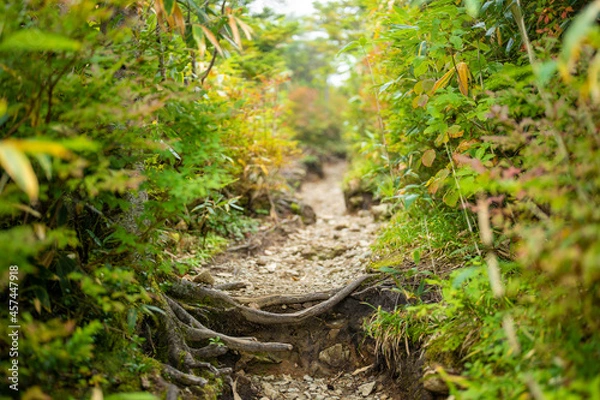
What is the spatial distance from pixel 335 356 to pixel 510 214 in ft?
4.74

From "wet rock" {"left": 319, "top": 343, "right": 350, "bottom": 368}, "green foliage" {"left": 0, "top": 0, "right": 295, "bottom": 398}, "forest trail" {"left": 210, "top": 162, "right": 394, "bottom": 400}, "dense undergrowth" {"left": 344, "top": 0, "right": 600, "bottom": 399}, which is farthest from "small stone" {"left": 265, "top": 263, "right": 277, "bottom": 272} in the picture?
"green foliage" {"left": 0, "top": 0, "right": 295, "bottom": 398}

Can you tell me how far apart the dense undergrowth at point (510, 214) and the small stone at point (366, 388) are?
8.9 inches

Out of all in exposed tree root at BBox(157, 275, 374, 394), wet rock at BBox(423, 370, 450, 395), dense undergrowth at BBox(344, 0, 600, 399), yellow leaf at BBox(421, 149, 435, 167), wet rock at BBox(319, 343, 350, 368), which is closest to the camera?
dense undergrowth at BBox(344, 0, 600, 399)

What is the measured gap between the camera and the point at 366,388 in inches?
105

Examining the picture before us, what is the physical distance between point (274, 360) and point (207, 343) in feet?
1.58

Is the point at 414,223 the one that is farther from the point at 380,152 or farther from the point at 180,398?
the point at 180,398

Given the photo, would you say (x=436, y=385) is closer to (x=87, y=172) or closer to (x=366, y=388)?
(x=366, y=388)

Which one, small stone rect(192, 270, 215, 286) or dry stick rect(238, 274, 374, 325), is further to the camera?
small stone rect(192, 270, 215, 286)

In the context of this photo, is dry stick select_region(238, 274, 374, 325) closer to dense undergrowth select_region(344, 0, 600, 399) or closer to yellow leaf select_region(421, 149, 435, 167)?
dense undergrowth select_region(344, 0, 600, 399)

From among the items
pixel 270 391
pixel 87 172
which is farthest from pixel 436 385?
pixel 87 172

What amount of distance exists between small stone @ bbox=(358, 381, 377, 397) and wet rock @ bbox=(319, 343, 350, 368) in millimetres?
257

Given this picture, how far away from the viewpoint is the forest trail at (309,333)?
8.88ft

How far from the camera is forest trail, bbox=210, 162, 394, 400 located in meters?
2.71

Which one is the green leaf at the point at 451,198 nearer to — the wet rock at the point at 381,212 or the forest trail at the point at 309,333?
the forest trail at the point at 309,333
